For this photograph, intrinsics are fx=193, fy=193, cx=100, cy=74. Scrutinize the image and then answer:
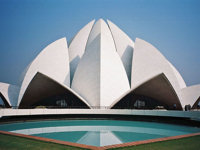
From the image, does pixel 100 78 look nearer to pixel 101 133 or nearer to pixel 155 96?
pixel 155 96

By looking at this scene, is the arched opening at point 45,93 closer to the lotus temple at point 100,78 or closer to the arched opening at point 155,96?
the lotus temple at point 100,78

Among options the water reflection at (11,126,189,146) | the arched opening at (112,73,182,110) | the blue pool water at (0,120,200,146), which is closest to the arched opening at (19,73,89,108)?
the arched opening at (112,73,182,110)

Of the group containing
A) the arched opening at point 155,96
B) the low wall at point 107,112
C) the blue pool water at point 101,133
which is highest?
the arched opening at point 155,96

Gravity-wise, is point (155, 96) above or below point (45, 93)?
below

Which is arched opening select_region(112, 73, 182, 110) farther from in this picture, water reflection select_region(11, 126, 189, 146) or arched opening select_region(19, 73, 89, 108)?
water reflection select_region(11, 126, 189, 146)

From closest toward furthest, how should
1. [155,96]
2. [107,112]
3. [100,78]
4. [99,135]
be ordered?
1. [99,135]
2. [107,112]
3. [100,78]
4. [155,96]

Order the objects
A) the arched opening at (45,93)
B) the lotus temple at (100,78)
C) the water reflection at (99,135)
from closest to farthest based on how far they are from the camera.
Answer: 1. the water reflection at (99,135)
2. the lotus temple at (100,78)
3. the arched opening at (45,93)

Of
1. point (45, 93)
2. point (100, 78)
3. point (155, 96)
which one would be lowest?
point (155, 96)

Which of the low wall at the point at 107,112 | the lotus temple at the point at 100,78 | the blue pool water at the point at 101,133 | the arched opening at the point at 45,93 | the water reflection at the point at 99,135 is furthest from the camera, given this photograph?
the arched opening at the point at 45,93

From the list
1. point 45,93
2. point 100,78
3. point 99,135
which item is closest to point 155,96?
point 100,78

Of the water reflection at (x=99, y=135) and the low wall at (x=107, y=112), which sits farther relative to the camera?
the low wall at (x=107, y=112)

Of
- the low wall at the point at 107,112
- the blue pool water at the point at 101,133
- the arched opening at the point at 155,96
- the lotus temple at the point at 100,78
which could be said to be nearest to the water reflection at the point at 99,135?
the blue pool water at the point at 101,133

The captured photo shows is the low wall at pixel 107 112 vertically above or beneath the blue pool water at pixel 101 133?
above

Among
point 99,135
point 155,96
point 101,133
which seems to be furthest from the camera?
point 155,96
